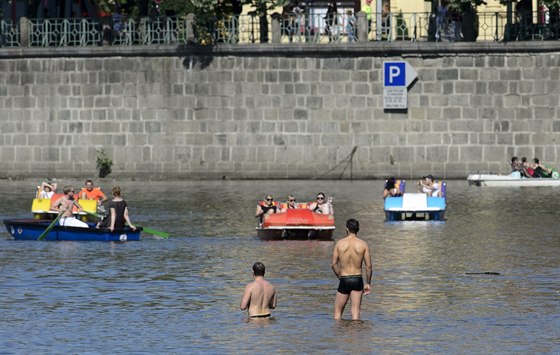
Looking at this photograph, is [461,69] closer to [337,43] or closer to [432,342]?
[337,43]

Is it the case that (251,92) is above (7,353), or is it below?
above

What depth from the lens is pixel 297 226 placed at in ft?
134

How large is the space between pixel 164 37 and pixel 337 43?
7134mm

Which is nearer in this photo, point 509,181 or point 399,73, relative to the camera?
point 509,181

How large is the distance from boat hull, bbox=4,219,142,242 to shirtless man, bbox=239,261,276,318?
47.8 feet

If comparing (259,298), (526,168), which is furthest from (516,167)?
(259,298)

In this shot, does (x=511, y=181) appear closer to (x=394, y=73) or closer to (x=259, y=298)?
(x=394, y=73)

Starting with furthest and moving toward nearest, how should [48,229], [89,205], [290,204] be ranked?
[89,205] → [290,204] → [48,229]

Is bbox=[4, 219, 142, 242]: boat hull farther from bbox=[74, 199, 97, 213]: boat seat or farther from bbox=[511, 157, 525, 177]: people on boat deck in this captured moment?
bbox=[511, 157, 525, 177]: people on boat deck

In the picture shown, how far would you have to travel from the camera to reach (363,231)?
4369 cm

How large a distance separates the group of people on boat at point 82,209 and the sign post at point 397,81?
17.8 metres

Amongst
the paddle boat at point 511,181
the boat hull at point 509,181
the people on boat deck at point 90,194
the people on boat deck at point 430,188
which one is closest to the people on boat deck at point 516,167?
the paddle boat at point 511,181

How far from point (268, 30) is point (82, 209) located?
2089 centimetres

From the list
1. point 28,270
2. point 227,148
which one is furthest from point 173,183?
point 28,270
